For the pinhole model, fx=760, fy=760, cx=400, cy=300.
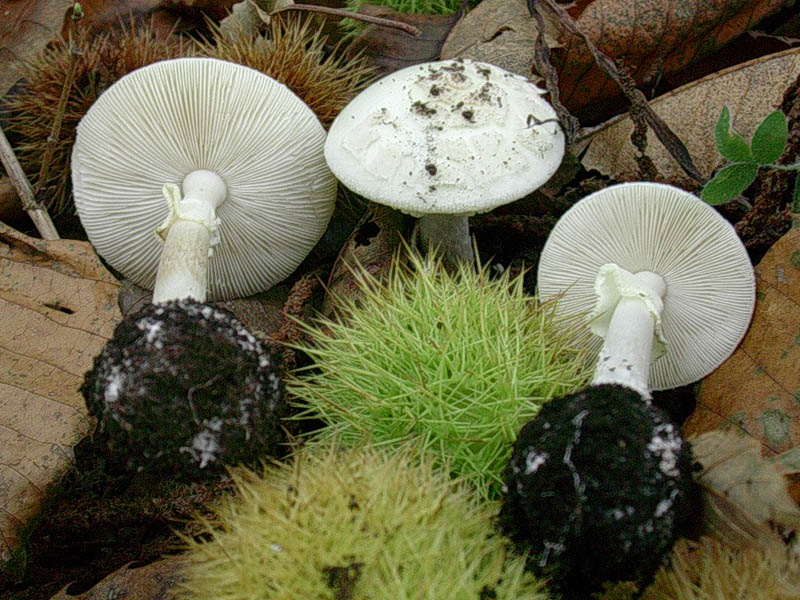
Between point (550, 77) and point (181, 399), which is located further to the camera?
point (550, 77)

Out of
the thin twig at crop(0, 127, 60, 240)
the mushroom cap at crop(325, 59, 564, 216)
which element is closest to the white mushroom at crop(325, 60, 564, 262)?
the mushroom cap at crop(325, 59, 564, 216)

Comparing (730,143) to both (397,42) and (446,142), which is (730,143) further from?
(397,42)

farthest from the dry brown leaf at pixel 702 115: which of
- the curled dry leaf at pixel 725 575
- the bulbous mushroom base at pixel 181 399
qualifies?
the bulbous mushroom base at pixel 181 399

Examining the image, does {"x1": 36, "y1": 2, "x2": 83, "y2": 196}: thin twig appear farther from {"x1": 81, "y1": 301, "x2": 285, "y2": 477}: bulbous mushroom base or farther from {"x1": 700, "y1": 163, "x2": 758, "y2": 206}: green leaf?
{"x1": 700, "y1": 163, "x2": 758, "y2": 206}: green leaf

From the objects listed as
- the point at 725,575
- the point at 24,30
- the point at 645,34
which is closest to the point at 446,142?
the point at 645,34

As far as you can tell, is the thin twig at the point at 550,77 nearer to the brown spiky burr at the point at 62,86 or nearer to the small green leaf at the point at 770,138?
the small green leaf at the point at 770,138
